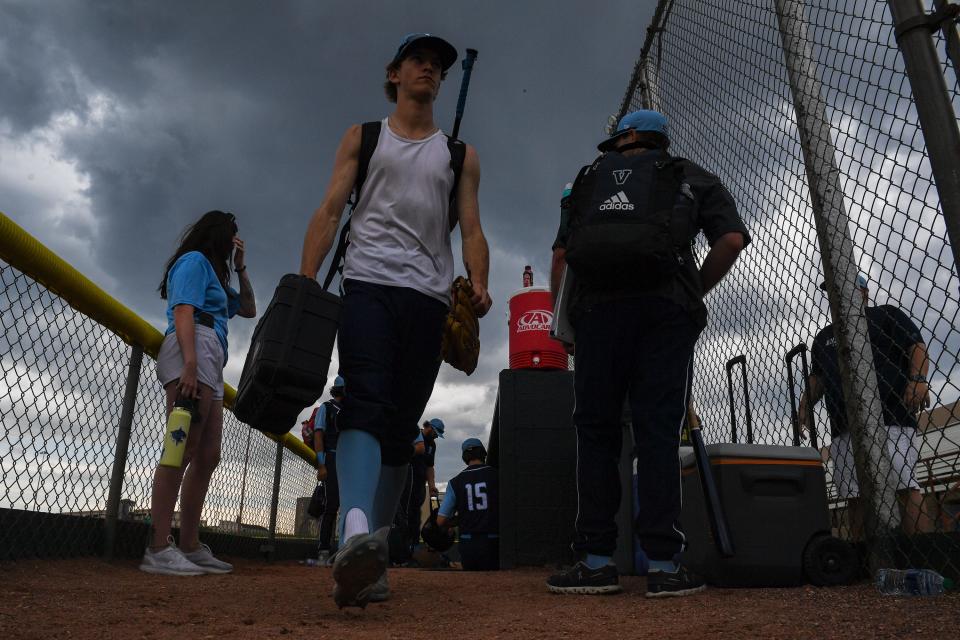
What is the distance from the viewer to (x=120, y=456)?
359 centimetres

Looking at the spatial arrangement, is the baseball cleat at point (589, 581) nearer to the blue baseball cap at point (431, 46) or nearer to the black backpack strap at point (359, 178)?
the black backpack strap at point (359, 178)

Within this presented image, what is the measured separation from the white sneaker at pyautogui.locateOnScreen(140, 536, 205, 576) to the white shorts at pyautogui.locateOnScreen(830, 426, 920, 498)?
3.09 m

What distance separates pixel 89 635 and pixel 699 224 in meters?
2.40

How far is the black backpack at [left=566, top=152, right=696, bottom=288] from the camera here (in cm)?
251

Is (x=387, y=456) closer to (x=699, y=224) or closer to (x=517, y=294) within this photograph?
(x=699, y=224)

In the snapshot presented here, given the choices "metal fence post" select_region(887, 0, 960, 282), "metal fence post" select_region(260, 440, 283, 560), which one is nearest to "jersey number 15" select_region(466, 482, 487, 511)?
"metal fence post" select_region(260, 440, 283, 560)

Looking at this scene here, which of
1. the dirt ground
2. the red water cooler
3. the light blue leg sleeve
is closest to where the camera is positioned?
the dirt ground

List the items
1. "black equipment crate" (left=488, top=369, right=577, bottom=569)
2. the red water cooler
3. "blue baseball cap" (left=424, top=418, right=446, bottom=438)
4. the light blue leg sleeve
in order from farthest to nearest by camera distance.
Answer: "blue baseball cap" (left=424, top=418, right=446, bottom=438)
the red water cooler
"black equipment crate" (left=488, top=369, right=577, bottom=569)
the light blue leg sleeve

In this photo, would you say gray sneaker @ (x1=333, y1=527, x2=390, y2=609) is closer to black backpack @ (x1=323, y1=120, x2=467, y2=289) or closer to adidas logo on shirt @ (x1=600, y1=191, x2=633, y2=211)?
black backpack @ (x1=323, y1=120, x2=467, y2=289)

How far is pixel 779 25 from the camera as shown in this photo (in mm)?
3391

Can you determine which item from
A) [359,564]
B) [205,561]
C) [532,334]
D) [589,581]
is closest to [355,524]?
[359,564]

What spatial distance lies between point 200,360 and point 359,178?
1528 mm

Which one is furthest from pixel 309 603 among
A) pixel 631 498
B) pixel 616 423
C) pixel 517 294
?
pixel 517 294

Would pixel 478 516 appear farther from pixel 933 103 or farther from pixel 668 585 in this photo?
pixel 933 103
